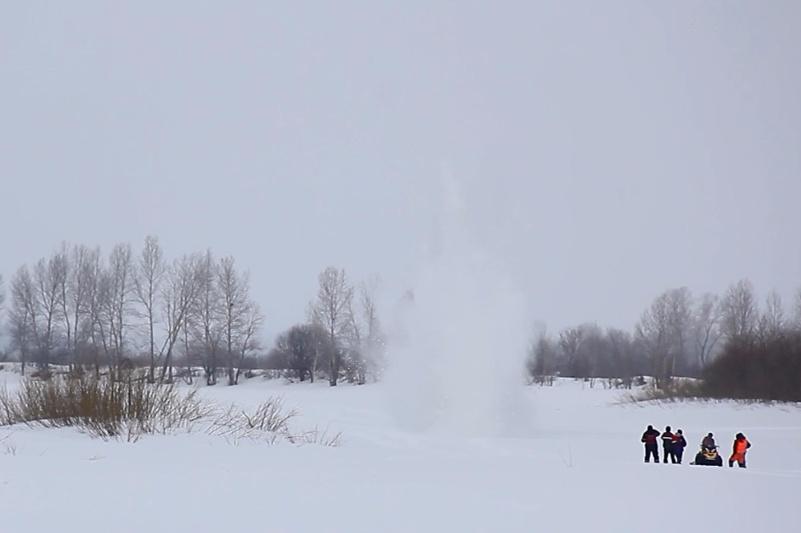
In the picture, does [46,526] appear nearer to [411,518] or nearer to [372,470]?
[411,518]

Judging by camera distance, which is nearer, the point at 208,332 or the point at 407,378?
the point at 407,378

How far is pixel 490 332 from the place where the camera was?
27031mm

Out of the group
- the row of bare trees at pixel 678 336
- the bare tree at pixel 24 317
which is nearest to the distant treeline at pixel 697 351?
the row of bare trees at pixel 678 336

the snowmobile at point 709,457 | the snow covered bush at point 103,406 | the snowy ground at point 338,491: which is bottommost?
the snowmobile at point 709,457

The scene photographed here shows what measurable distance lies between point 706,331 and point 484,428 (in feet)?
177

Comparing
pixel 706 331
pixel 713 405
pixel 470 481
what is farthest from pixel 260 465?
pixel 706 331

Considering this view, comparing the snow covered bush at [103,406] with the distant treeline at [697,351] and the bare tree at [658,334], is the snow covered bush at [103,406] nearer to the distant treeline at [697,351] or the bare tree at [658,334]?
the distant treeline at [697,351]

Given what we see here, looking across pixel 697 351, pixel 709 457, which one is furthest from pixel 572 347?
pixel 709 457

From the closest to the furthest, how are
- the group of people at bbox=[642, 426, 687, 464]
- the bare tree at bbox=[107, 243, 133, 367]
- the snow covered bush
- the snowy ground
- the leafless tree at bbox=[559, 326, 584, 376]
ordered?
the snowy ground → the snow covered bush → the group of people at bbox=[642, 426, 687, 464] → the bare tree at bbox=[107, 243, 133, 367] → the leafless tree at bbox=[559, 326, 584, 376]

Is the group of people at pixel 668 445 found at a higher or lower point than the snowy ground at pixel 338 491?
lower

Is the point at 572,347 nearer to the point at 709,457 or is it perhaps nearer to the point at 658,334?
the point at 658,334

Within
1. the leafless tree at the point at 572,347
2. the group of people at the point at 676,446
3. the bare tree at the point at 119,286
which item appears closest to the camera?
the group of people at the point at 676,446

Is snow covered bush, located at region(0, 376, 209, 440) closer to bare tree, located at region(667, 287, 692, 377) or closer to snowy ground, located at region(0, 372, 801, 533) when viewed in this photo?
snowy ground, located at region(0, 372, 801, 533)

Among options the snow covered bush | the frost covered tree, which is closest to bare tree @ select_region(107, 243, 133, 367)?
the frost covered tree
